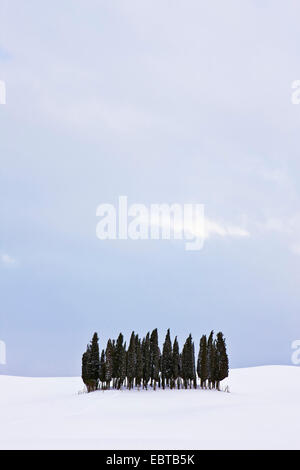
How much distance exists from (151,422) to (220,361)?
27452 millimetres

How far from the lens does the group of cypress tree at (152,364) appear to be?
64000mm

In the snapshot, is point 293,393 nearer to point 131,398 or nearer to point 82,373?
point 131,398

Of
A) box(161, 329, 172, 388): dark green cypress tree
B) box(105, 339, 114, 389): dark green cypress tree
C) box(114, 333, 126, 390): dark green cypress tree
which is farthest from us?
box(161, 329, 172, 388): dark green cypress tree

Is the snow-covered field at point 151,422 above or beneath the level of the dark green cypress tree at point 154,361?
beneath

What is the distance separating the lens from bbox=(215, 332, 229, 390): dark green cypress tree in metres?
64.2

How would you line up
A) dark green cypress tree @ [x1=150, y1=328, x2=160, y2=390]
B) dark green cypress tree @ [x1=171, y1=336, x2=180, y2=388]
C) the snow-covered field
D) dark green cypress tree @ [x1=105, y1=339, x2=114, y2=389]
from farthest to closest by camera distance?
dark green cypress tree @ [x1=171, y1=336, x2=180, y2=388]
dark green cypress tree @ [x1=150, y1=328, x2=160, y2=390]
dark green cypress tree @ [x1=105, y1=339, x2=114, y2=389]
the snow-covered field

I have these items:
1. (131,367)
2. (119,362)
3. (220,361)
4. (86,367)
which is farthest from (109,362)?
(220,361)

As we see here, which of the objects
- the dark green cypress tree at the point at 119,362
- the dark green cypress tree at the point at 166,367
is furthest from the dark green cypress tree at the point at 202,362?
the dark green cypress tree at the point at 119,362

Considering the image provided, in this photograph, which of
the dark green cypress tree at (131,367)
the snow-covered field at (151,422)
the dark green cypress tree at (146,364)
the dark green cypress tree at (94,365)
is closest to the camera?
the snow-covered field at (151,422)

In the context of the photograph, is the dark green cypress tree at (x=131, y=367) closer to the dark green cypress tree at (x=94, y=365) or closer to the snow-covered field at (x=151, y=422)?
the snow-covered field at (x=151, y=422)

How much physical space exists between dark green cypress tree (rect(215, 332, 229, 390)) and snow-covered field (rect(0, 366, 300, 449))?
4733mm

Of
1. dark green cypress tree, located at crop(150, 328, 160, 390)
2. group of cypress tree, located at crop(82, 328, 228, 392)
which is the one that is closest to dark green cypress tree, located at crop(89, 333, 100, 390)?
group of cypress tree, located at crop(82, 328, 228, 392)

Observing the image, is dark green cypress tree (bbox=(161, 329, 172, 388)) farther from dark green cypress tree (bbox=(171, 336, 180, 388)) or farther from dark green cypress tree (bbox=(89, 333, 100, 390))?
dark green cypress tree (bbox=(89, 333, 100, 390))
